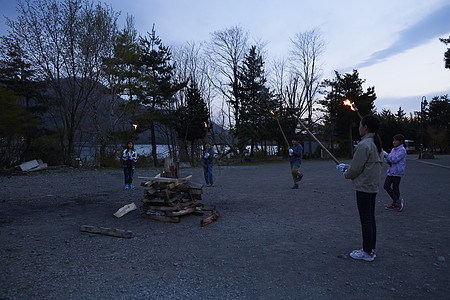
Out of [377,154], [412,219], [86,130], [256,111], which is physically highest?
[256,111]

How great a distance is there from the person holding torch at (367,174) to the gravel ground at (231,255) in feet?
1.04

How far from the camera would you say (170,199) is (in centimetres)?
782

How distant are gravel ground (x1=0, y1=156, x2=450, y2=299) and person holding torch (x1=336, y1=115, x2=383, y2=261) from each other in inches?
12.5

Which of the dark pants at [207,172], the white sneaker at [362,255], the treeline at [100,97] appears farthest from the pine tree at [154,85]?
the white sneaker at [362,255]

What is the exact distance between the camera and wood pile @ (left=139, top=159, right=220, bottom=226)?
764 cm

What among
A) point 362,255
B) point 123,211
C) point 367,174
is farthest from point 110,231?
point 367,174

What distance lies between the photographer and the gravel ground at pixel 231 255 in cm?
381

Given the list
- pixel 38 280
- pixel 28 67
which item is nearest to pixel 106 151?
pixel 28 67

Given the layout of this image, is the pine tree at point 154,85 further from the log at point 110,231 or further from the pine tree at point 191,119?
the log at point 110,231

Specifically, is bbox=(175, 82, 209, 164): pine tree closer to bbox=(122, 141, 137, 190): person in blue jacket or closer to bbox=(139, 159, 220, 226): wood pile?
bbox=(122, 141, 137, 190): person in blue jacket

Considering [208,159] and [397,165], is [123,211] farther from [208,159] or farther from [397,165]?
[397,165]

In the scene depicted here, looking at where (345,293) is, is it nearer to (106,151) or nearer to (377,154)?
(377,154)

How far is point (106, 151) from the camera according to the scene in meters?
25.8

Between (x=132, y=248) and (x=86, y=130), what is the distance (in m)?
22.6
